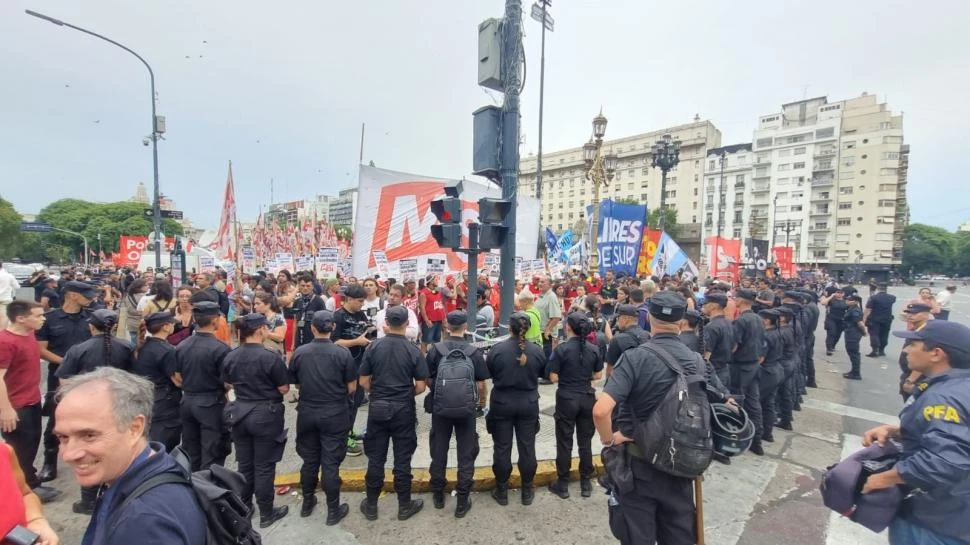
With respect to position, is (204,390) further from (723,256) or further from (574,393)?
(723,256)

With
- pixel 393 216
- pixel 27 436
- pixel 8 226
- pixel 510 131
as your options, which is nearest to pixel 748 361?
pixel 510 131

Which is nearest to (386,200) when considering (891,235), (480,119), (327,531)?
(480,119)

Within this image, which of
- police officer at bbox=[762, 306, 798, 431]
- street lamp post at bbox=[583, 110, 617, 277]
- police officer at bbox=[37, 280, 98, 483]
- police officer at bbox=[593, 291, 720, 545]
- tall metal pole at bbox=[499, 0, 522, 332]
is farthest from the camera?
street lamp post at bbox=[583, 110, 617, 277]

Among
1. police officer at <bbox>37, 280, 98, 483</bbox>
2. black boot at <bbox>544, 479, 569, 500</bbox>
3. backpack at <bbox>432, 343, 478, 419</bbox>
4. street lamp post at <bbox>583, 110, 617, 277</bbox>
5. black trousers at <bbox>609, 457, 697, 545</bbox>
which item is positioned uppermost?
street lamp post at <bbox>583, 110, 617, 277</bbox>

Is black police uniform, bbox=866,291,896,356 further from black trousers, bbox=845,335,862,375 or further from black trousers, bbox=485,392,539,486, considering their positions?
black trousers, bbox=485,392,539,486

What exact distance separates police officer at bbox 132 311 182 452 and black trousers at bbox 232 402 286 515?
0.93 metres

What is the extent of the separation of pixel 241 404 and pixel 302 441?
0.63 metres

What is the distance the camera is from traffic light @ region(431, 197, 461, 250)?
563cm

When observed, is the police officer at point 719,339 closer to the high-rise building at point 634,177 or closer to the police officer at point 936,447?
the police officer at point 936,447

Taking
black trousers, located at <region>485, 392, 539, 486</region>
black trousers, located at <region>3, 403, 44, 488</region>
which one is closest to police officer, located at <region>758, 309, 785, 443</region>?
black trousers, located at <region>485, 392, 539, 486</region>

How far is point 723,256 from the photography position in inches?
762

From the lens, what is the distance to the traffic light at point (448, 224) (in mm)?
5629

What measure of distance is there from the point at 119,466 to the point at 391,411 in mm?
2433

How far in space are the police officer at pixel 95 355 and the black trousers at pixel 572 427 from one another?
4.29 metres
